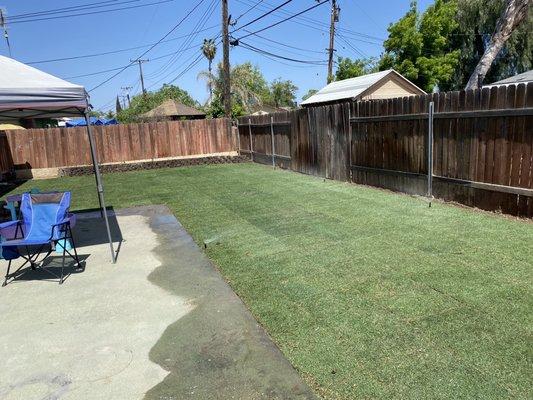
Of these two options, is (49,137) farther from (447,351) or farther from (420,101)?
(447,351)

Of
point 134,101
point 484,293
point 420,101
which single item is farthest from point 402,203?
point 134,101

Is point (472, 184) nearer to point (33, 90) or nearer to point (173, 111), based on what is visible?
point (33, 90)

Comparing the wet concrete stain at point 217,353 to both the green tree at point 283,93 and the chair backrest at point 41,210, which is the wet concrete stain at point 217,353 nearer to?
the chair backrest at point 41,210

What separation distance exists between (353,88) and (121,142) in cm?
1044

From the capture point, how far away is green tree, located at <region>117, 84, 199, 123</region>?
46.9 m

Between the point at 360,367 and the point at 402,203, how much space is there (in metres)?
5.60

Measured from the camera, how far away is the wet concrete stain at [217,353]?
2.82 metres

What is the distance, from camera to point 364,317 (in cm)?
362

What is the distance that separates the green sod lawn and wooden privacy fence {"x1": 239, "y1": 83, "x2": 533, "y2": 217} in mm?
464

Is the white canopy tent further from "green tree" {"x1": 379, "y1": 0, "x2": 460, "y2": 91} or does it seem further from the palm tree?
the palm tree

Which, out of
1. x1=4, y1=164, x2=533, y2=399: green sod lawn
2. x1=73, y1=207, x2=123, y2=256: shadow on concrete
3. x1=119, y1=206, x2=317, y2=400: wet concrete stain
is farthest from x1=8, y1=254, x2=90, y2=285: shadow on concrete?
x1=4, y1=164, x2=533, y2=399: green sod lawn

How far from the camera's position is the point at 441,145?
7.77m

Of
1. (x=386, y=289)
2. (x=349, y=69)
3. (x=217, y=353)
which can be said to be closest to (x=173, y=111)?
(x=349, y=69)

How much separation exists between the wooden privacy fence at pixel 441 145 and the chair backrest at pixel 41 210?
6.51 meters
